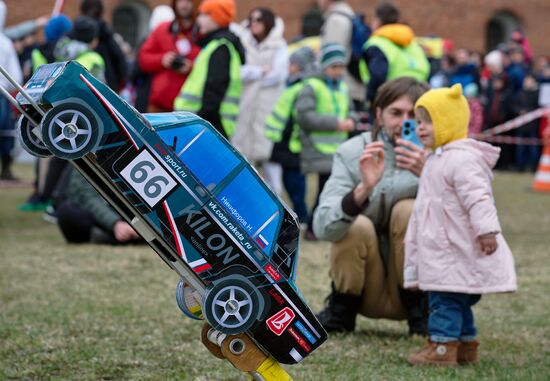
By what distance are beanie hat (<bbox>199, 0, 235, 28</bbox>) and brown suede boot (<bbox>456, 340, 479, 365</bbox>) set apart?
4239 millimetres

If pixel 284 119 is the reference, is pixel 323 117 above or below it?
above

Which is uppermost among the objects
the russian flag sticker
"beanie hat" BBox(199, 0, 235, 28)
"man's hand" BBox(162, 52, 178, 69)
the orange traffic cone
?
the russian flag sticker

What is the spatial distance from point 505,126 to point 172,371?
16999mm

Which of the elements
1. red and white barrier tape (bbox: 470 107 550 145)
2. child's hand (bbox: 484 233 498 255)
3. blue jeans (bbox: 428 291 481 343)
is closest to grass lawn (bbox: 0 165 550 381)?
blue jeans (bbox: 428 291 481 343)

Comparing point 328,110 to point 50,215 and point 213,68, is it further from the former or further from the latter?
point 50,215

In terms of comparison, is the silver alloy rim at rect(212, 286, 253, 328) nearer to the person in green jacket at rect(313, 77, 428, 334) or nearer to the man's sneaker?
the person in green jacket at rect(313, 77, 428, 334)

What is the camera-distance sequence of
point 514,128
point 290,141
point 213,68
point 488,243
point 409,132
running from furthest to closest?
point 514,128 < point 290,141 < point 213,68 < point 409,132 < point 488,243

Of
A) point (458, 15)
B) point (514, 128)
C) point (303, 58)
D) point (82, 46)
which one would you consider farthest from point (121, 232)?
point (458, 15)

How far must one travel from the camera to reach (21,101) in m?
3.29

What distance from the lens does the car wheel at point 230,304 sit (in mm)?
3416

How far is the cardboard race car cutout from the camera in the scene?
3.25 metres

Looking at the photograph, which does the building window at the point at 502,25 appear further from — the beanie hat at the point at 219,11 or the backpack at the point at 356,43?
the beanie hat at the point at 219,11

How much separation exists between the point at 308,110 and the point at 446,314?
15.8 ft

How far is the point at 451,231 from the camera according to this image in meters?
4.66
